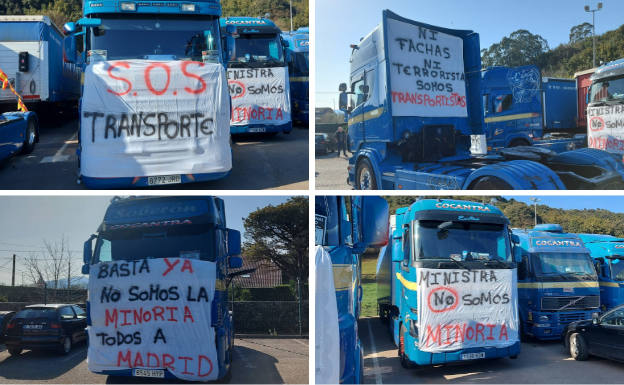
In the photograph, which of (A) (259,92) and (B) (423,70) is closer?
(B) (423,70)

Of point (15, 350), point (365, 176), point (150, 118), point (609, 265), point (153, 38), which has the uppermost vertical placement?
point (153, 38)

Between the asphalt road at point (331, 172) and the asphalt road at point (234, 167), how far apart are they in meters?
0.53

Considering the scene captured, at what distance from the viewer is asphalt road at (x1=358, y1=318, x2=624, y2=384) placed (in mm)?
6141

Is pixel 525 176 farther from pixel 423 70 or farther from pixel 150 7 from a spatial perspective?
pixel 150 7

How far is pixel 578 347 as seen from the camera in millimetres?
7836

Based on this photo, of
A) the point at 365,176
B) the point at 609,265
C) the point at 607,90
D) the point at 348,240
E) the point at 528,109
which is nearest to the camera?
the point at 348,240

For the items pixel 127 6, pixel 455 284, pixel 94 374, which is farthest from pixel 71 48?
pixel 455 284

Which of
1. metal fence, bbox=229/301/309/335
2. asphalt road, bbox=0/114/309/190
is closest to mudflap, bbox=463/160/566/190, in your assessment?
asphalt road, bbox=0/114/309/190

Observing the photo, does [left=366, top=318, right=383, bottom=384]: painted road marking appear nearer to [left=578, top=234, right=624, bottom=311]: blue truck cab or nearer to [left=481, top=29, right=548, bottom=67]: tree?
[left=578, top=234, right=624, bottom=311]: blue truck cab

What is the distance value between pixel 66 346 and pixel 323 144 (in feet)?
12.4

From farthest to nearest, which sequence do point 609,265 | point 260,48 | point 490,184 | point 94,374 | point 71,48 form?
→ point 260,48
point 609,265
point 71,48
point 490,184
point 94,374

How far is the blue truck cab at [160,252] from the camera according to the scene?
16.4 feet

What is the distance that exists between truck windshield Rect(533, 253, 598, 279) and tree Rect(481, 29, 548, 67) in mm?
3411

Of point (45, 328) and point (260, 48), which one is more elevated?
point (260, 48)
